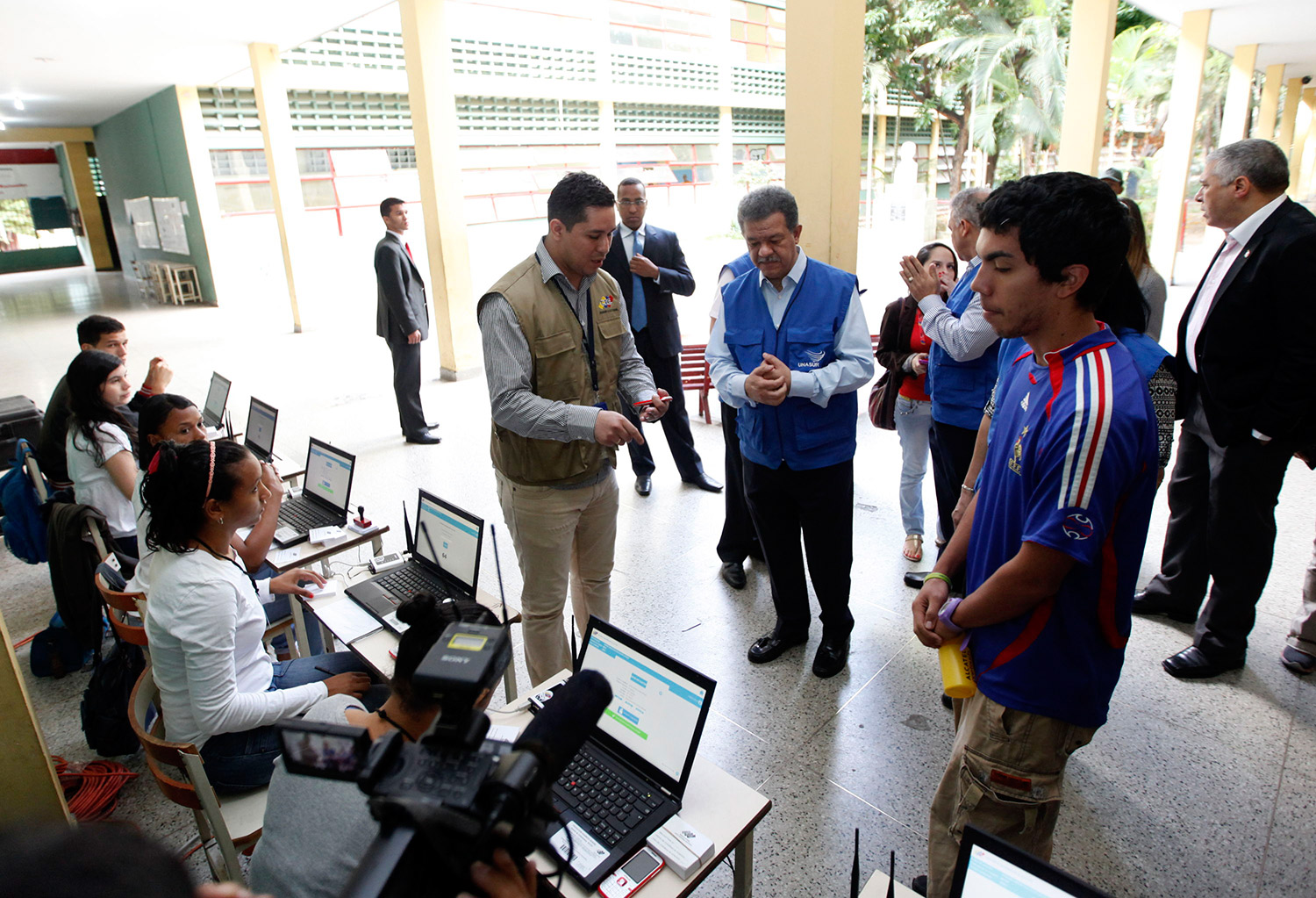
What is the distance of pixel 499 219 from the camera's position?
1912 cm

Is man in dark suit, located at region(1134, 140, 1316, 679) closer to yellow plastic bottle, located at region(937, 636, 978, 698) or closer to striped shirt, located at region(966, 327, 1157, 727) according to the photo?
striped shirt, located at region(966, 327, 1157, 727)

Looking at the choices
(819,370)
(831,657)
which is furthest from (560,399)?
(831,657)

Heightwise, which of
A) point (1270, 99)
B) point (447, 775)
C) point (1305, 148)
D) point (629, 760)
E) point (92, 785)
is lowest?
point (92, 785)

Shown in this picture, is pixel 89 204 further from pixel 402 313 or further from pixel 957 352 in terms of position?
pixel 957 352

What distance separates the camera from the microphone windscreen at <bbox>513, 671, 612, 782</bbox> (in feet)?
2.28

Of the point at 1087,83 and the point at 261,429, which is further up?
the point at 1087,83

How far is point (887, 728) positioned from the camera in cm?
252


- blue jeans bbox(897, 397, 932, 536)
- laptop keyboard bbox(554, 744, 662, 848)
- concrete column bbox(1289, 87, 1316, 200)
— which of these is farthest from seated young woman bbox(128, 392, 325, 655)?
concrete column bbox(1289, 87, 1316, 200)

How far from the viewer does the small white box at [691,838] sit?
1.36 meters

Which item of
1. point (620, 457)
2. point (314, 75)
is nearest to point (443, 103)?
point (620, 457)

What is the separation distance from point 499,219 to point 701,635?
58.8 ft

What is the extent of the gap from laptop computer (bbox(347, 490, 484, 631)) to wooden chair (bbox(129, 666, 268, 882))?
584 millimetres

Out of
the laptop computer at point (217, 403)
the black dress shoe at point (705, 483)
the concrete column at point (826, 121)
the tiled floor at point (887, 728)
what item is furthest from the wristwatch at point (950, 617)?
the laptop computer at point (217, 403)

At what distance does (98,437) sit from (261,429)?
0.76m
